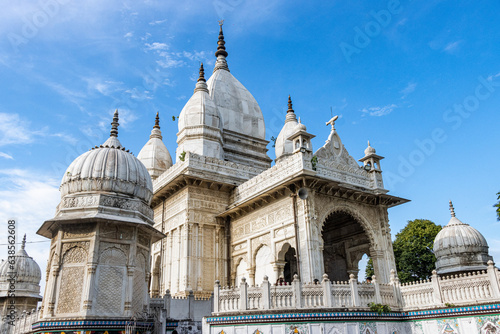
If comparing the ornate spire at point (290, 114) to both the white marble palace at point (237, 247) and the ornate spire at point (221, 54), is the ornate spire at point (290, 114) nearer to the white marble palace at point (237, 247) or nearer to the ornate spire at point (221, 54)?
the white marble palace at point (237, 247)

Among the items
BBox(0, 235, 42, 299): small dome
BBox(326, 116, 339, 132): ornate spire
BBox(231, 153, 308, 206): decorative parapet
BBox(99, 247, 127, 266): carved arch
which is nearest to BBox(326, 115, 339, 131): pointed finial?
BBox(326, 116, 339, 132): ornate spire

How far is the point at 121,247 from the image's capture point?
43.7ft

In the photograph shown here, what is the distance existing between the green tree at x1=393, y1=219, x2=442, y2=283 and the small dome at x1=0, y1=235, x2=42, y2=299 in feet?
78.8

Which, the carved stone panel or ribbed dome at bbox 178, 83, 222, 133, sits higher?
ribbed dome at bbox 178, 83, 222, 133

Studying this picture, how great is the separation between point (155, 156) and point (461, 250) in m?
19.2

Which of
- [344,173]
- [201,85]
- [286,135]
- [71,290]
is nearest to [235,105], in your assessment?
[201,85]

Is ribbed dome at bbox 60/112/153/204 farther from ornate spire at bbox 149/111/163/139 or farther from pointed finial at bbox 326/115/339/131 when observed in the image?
ornate spire at bbox 149/111/163/139

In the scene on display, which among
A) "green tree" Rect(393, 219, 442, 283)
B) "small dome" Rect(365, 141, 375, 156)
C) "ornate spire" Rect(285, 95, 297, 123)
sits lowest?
"green tree" Rect(393, 219, 442, 283)

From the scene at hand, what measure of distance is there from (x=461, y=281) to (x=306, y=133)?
318 inches

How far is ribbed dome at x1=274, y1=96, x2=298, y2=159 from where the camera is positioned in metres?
24.9

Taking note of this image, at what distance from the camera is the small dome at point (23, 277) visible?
21.0 meters

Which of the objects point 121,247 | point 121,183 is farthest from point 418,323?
point 121,183

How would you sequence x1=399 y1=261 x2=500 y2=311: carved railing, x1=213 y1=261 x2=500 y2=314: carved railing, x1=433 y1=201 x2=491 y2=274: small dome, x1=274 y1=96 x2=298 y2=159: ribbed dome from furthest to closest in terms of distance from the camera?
x1=274 y1=96 x2=298 y2=159: ribbed dome
x1=433 y1=201 x2=491 y2=274: small dome
x1=213 y1=261 x2=500 y2=314: carved railing
x1=399 y1=261 x2=500 y2=311: carved railing

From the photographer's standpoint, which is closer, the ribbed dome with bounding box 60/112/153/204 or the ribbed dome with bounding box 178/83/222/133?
the ribbed dome with bounding box 60/112/153/204
